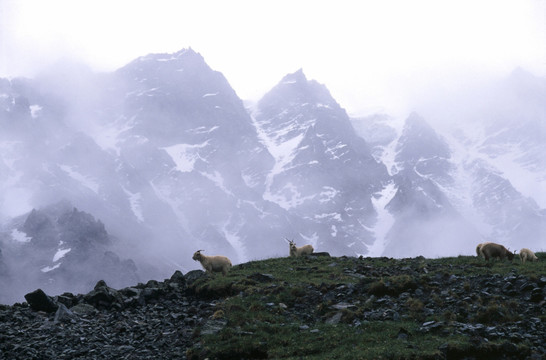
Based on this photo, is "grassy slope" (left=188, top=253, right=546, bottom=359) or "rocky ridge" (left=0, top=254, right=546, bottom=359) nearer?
"grassy slope" (left=188, top=253, right=546, bottom=359)

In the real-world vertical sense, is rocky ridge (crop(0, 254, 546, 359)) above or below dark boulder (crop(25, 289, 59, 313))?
below

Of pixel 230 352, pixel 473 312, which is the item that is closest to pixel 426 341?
pixel 473 312

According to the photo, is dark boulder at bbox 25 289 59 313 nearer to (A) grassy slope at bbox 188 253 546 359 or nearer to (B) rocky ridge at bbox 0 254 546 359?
(B) rocky ridge at bbox 0 254 546 359

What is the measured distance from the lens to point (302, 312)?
21.0 meters

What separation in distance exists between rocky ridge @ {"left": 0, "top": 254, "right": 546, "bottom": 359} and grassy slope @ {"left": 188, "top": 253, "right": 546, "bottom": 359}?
3.1 inches

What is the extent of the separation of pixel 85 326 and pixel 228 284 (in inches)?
308

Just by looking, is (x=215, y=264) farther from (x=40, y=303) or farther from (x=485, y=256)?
(x=485, y=256)

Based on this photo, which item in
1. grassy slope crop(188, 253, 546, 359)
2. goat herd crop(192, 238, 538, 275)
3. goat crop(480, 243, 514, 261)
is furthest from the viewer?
goat crop(480, 243, 514, 261)

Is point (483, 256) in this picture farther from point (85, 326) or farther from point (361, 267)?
point (85, 326)

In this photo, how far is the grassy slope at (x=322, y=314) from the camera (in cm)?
1576

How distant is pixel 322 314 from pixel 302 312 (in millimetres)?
1049

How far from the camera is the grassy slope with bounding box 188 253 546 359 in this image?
15758mm

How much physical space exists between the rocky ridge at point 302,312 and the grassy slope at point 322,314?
0.26ft

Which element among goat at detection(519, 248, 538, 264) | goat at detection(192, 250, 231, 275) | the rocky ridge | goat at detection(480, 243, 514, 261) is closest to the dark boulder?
the rocky ridge
